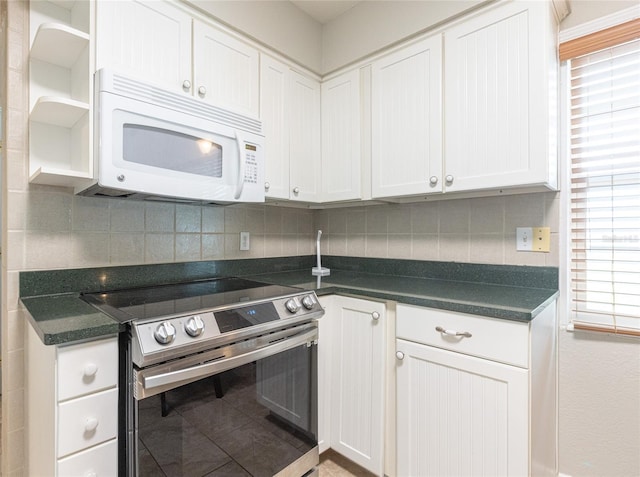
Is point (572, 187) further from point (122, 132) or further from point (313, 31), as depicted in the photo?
point (122, 132)

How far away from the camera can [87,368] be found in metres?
0.95

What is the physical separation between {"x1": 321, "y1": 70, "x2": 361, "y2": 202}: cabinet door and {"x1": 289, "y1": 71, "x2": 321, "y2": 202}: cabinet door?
0.16 ft

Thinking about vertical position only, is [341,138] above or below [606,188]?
above

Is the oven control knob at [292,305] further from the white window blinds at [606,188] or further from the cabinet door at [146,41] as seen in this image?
the white window blinds at [606,188]

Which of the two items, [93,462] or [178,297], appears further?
[178,297]

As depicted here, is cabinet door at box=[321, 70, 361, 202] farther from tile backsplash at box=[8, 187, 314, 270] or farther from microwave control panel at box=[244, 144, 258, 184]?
microwave control panel at box=[244, 144, 258, 184]

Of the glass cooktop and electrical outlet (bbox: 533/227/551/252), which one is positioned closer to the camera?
the glass cooktop

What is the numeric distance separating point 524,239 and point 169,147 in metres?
1.64

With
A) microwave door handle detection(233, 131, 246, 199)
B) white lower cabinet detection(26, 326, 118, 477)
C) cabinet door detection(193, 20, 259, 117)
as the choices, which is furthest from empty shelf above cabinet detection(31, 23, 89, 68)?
white lower cabinet detection(26, 326, 118, 477)

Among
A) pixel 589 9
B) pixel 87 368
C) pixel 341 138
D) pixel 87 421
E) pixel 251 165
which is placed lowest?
pixel 87 421

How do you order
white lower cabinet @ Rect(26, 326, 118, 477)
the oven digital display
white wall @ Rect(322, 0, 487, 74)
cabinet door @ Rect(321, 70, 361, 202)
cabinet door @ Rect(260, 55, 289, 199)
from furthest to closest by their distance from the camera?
cabinet door @ Rect(321, 70, 361, 202), cabinet door @ Rect(260, 55, 289, 199), white wall @ Rect(322, 0, 487, 74), the oven digital display, white lower cabinet @ Rect(26, 326, 118, 477)

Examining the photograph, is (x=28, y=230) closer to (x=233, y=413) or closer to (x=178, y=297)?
(x=178, y=297)

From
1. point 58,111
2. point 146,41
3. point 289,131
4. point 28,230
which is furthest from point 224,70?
point 28,230

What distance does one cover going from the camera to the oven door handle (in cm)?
97
